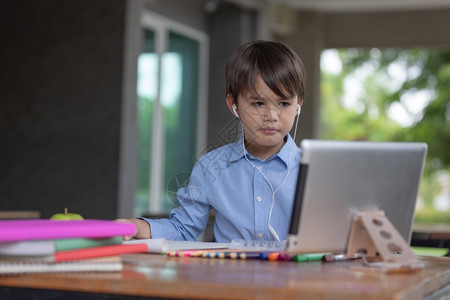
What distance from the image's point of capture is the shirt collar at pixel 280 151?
7.18ft

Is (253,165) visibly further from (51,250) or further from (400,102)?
(400,102)

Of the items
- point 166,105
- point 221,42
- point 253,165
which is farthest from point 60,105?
point 253,165

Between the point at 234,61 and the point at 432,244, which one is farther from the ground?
the point at 234,61

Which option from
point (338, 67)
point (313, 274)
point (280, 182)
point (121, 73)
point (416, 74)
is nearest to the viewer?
point (313, 274)

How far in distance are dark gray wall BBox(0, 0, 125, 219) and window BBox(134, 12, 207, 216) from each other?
1.56 meters

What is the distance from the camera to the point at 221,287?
118 centimetres

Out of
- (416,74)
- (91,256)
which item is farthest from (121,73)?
(416,74)

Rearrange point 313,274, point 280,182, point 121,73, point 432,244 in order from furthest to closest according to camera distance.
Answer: point 121,73 < point 432,244 < point 280,182 < point 313,274

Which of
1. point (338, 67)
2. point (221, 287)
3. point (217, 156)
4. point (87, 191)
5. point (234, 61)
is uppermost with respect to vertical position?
point (338, 67)

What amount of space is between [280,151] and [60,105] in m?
4.40

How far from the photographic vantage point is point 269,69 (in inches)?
82.5

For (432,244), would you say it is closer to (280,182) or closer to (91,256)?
(280,182)

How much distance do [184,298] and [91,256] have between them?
25cm

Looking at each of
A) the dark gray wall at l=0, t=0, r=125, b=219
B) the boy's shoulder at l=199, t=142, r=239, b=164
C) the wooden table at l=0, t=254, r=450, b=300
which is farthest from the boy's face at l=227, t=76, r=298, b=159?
the dark gray wall at l=0, t=0, r=125, b=219
